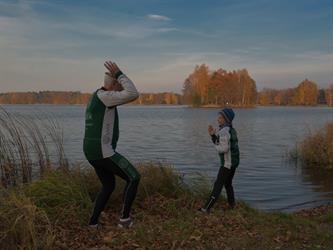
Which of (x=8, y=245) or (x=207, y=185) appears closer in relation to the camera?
(x=8, y=245)

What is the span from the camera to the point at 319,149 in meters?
20.0

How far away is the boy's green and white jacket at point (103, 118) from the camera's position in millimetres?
6453

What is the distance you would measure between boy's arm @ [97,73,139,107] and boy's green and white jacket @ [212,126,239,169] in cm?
250

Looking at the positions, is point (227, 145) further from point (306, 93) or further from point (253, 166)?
Answer: point (306, 93)

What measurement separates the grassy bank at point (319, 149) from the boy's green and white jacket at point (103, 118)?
47.4 ft

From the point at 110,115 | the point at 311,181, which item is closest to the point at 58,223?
the point at 110,115

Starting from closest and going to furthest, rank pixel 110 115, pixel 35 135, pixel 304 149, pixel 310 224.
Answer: pixel 110 115 → pixel 310 224 → pixel 35 135 → pixel 304 149

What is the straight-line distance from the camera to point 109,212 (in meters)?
7.97

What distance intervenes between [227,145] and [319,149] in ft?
41.9

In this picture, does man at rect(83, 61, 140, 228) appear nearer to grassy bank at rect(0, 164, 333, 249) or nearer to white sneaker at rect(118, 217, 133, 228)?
white sneaker at rect(118, 217, 133, 228)

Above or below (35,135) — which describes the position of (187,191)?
below

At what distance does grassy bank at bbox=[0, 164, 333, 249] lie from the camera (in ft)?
19.5

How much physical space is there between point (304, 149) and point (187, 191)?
1307 cm

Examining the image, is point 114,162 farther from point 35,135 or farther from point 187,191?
point 35,135
